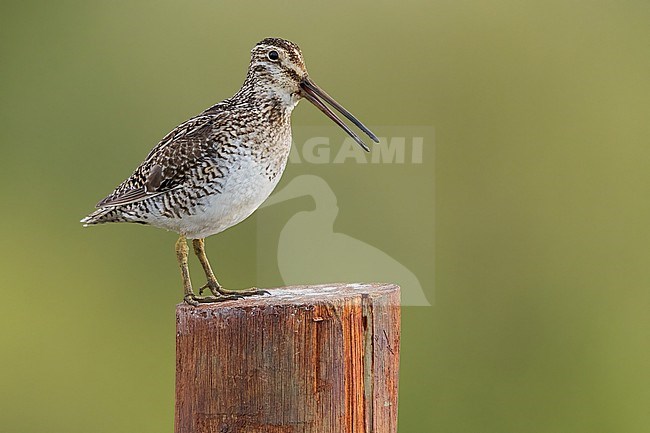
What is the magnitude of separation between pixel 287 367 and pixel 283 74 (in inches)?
75.2

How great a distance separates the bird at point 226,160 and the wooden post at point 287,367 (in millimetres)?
1032

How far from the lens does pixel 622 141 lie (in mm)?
11414

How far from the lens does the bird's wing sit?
568 centimetres

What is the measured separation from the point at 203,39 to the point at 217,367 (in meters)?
7.40

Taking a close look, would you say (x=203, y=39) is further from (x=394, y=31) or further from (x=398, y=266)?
(x=398, y=266)

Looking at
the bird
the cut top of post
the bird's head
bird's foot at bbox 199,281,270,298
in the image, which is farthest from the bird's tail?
the cut top of post

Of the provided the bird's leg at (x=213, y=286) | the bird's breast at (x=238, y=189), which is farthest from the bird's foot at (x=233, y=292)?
the bird's breast at (x=238, y=189)

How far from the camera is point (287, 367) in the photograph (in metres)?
4.35

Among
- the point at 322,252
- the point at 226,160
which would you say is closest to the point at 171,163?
the point at 226,160

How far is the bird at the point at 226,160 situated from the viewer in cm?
562

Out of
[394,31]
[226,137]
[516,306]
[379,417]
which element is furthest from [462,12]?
[379,417]

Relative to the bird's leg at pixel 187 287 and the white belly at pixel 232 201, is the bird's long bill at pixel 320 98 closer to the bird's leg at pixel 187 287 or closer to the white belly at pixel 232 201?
the white belly at pixel 232 201

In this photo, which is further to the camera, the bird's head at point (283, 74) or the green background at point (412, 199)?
the green background at point (412, 199)

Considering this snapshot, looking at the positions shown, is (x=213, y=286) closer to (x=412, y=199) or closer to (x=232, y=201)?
(x=232, y=201)
